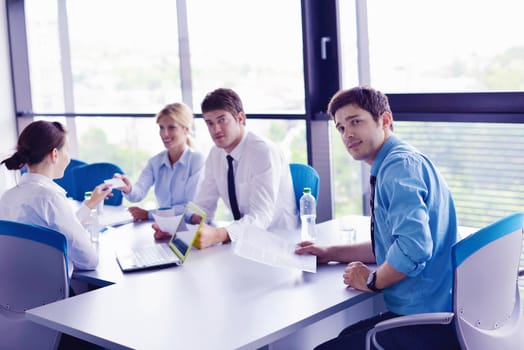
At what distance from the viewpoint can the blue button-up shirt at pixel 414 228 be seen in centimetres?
214

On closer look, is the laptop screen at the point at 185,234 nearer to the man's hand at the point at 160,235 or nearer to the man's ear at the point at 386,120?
the man's hand at the point at 160,235

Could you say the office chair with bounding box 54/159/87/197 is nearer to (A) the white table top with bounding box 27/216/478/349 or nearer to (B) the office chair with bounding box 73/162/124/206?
(B) the office chair with bounding box 73/162/124/206

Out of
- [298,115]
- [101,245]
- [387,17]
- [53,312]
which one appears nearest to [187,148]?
[298,115]

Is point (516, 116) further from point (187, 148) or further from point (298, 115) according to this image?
point (187, 148)

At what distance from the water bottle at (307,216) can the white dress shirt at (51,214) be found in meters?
0.93

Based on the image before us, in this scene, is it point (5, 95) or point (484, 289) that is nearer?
point (484, 289)

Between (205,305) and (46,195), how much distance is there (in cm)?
97

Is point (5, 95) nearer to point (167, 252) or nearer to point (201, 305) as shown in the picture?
point (167, 252)

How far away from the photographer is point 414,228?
6.98 feet

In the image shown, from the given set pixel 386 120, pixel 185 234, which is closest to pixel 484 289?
pixel 386 120

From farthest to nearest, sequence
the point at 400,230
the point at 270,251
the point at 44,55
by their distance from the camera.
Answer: the point at 44,55 < the point at 270,251 < the point at 400,230

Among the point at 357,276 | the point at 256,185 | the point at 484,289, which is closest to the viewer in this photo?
the point at 484,289

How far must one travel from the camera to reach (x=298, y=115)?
432cm

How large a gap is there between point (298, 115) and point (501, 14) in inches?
54.7
